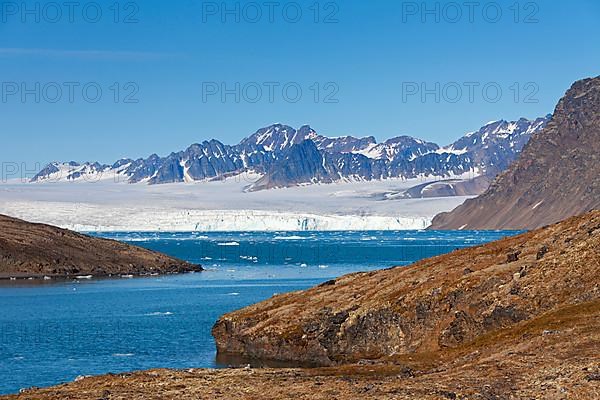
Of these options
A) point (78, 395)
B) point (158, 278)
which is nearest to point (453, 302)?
point (78, 395)

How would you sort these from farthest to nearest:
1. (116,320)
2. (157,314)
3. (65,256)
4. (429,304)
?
(65,256), (157,314), (116,320), (429,304)

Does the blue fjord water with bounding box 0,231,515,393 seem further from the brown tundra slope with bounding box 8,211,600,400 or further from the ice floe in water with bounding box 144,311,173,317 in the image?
the brown tundra slope with bounding box 8,211,600,400

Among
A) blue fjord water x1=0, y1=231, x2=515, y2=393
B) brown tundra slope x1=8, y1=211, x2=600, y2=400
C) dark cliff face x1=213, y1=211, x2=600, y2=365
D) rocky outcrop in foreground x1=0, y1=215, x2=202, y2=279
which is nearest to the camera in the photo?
brown tundra slope x1=8, y1=211, x2=600, y2=400

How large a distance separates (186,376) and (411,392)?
9593 mm

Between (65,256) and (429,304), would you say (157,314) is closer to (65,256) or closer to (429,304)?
(429,304)

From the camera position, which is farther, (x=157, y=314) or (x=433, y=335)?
(x=157, y=314)

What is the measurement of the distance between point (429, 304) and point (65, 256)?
12592cm

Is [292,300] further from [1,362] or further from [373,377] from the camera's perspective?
[373,377]

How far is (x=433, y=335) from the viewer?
53.2 metres

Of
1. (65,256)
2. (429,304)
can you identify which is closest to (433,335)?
(429,304)

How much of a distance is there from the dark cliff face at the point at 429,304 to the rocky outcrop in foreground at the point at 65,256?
105 m

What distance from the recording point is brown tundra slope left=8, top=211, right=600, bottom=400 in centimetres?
3162

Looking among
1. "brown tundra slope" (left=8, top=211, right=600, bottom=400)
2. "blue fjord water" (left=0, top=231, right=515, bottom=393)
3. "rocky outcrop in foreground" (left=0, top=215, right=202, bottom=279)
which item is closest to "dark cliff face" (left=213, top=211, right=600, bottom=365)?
"brown tundra slope" (left=8, top=211, right=600, bottom=400)

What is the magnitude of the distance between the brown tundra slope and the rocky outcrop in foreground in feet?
345
